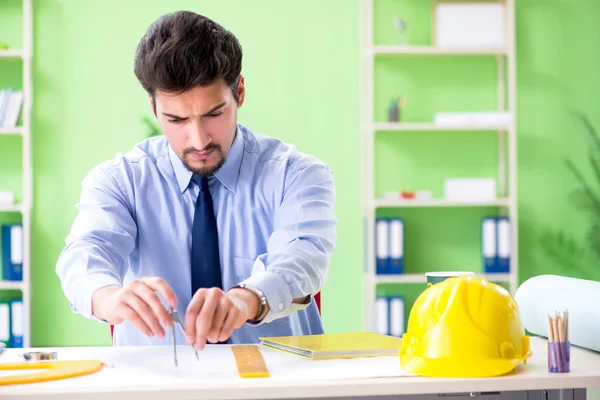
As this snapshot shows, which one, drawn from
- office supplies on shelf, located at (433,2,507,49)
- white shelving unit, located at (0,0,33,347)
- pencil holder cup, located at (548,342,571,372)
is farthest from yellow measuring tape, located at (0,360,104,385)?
office supplies on shelf, located at (433,2,507,49)

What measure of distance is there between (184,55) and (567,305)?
101 cm

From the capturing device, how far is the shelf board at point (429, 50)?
4.04 meters

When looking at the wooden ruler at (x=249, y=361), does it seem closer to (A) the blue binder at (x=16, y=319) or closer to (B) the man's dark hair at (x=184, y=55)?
(B) the man's dark hair at (x=184, y=55)

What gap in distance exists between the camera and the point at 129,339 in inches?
78.8

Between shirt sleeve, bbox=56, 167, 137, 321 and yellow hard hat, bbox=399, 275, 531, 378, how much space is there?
0.66 meters

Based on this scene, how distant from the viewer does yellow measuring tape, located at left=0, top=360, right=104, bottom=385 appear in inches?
49.5

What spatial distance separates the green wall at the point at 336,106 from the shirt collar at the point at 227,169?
7.10 ft

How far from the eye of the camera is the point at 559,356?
4.33 feet

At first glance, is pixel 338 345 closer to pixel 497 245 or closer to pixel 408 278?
pixel 408 278

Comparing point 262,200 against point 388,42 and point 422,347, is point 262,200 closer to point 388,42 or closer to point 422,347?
point 422,347

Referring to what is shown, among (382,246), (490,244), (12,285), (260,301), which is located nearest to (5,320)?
(12,285)

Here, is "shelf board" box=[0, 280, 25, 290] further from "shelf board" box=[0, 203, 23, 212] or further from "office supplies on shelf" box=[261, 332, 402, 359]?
"office supplies on shelf" box=[261, 332, 402, 359]

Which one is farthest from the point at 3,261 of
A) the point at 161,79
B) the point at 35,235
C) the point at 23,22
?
the point at 161,79

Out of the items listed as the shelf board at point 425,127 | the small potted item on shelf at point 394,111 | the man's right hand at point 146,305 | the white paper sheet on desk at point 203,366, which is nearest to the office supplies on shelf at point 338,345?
the white paper sheet on desk at point 203,366
